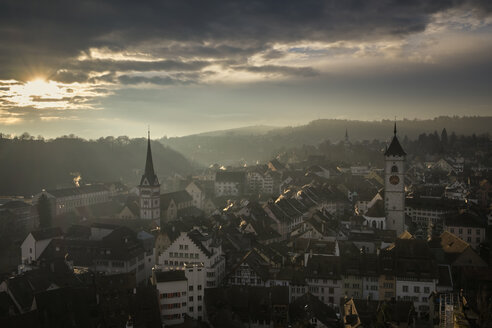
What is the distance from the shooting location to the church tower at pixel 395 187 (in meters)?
69.5

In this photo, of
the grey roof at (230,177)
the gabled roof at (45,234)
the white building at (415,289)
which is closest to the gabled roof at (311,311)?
the white building at (415,289)

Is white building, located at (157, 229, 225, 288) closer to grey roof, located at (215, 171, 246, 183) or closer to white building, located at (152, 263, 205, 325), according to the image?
white building, located at (152, 263, 205, 325)

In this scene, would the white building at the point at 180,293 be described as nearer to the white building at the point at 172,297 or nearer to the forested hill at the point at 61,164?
the white building at the point at 172,297

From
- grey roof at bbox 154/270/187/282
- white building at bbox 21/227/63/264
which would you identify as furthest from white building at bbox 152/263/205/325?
white building at bbox 21/227/63/264

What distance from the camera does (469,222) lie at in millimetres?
67688

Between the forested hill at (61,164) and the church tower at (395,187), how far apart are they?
294 feet

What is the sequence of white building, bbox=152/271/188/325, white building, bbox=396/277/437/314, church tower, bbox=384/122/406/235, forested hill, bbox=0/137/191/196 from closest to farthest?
white building, bbox=152/271/188/325
white building, bbox=396/277/437/314
church tower, bbox=384/122/406/235
forested hill, bbox=0/137/191/196

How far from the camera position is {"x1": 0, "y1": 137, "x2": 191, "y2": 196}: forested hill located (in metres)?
130

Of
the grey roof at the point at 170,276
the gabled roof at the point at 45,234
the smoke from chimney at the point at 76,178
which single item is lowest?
the grey roof at the point at 170,276

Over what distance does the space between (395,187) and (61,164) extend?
111 m

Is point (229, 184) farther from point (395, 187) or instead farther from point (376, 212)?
point (395, 187)

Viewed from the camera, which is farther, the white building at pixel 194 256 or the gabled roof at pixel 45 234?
the gabled roof at pixel 45 234

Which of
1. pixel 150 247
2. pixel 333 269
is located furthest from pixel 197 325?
pixel 150 247

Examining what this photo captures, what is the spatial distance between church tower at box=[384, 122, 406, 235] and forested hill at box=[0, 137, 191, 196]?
89638 millimetres
